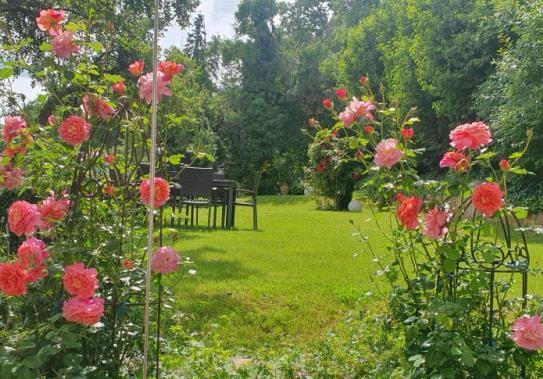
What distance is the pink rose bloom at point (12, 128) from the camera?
165cm

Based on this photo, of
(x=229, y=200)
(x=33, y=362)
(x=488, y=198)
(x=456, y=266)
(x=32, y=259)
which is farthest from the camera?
(x=229, y=200)

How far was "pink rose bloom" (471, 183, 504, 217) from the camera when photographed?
5.12 ft

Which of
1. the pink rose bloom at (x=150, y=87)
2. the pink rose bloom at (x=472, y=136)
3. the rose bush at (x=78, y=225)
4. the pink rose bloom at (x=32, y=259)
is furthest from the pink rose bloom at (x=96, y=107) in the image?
the pink rose bloom at (x=472, y=136)

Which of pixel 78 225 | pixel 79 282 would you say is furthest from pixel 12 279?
pixel 78 225

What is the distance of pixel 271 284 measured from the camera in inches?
151

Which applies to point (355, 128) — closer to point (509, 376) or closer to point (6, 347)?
point (509, 376)

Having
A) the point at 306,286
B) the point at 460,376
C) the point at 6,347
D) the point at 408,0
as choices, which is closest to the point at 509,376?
the point at 460,376

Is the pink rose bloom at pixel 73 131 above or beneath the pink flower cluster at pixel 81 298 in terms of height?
above

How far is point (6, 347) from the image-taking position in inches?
56.9

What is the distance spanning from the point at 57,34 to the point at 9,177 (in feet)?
1.54

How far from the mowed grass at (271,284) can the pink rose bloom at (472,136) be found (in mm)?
669

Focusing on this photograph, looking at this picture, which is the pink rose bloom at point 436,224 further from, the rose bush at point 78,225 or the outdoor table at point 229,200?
the outdoor table at point 229,200

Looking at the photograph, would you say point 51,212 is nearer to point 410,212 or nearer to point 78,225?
point 78,225

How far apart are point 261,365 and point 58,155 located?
3.37 feet
